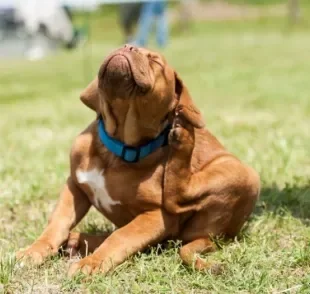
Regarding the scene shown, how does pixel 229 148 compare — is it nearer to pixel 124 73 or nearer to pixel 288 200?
pixel 288 200

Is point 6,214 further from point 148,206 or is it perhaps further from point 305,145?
point 305,145

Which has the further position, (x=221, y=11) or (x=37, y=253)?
(x=221, y=11)

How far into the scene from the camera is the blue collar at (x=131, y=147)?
3068 millimetres

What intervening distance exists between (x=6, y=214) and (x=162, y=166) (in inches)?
A: 49.5

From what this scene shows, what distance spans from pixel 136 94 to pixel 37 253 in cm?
76

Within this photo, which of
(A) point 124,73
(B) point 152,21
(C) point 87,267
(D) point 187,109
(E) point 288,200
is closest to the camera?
(C) point 87,267

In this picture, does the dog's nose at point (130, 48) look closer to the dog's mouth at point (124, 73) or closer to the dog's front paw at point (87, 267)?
the dog's mouth at point (124, 73)

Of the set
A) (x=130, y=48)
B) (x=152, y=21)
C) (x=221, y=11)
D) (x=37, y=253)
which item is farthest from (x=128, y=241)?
(x=221, y=11)

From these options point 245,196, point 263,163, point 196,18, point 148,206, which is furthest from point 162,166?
point 196,18

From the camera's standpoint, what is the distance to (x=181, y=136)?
3061 mm

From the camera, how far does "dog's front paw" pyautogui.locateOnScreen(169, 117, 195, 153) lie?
10.0 feet

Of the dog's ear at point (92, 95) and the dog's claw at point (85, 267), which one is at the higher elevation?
the dog's ear at point (92, 95)

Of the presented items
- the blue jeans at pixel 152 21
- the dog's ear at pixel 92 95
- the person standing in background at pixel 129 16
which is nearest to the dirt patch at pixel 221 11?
the person standing in background at pixel 129 16

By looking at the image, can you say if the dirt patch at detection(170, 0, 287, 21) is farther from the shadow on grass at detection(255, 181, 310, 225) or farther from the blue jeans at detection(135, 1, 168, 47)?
the shadow on grass at detection(255, 181, 310, 225)
